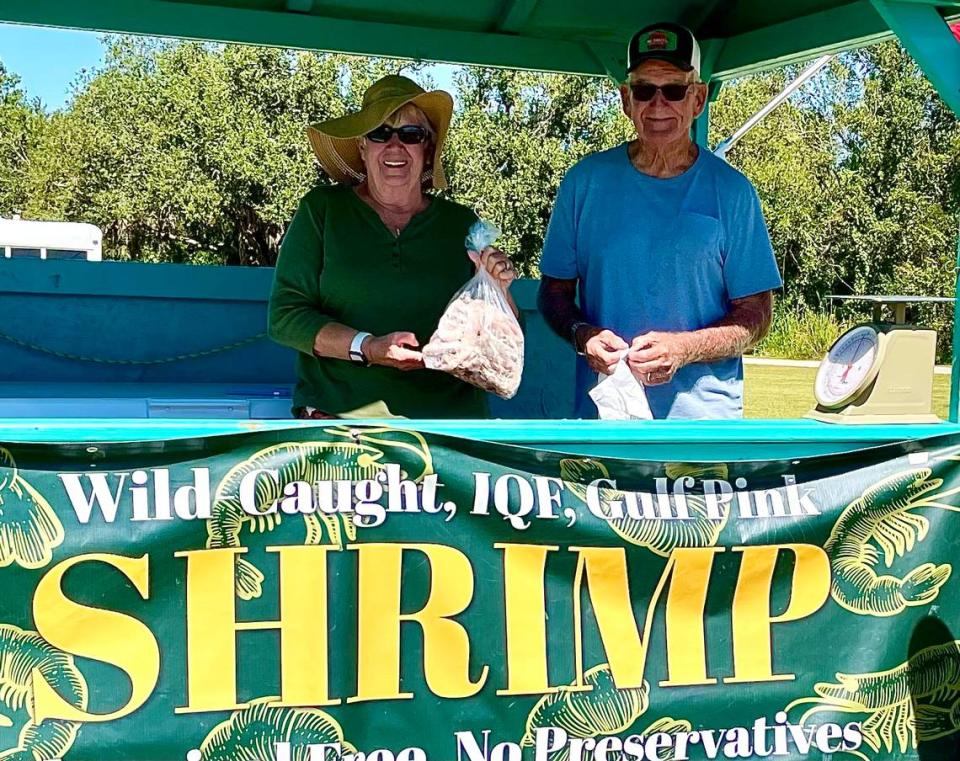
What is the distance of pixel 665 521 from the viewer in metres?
2.64

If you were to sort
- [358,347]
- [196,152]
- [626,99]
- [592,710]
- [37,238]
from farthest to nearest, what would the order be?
1. [196,152]
2. [37,238]
3. [626,99]
4. [358,347]
5. [592,710]

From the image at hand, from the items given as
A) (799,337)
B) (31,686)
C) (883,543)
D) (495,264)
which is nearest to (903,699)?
(883,543)

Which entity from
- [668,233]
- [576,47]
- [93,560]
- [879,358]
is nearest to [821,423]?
[879,358]

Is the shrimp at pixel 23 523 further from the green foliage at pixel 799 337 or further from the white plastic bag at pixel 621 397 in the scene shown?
the green foliage at pixel 799 337

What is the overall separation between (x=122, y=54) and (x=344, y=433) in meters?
30.3

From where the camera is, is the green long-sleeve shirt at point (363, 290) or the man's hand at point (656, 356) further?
the green long-sleeve shirt at point (363, 290)

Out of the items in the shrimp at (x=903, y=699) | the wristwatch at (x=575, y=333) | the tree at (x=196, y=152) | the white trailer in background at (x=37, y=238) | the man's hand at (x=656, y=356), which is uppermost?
the tree at (x=196, y=152)

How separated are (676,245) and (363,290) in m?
0.95

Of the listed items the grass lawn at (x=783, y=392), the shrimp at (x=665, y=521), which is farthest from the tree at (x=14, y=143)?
the shrimp at (x=665, y=521)

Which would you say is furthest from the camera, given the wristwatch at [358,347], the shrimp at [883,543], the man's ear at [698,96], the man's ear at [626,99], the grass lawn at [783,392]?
the grass lawn at [783,392]

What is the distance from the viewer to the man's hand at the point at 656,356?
3.06 metres

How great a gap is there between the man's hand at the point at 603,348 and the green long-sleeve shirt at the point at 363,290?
1.39 feet

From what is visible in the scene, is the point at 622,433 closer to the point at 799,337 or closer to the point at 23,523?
the point at 23,523

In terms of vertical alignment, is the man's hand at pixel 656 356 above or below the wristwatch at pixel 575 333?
below
